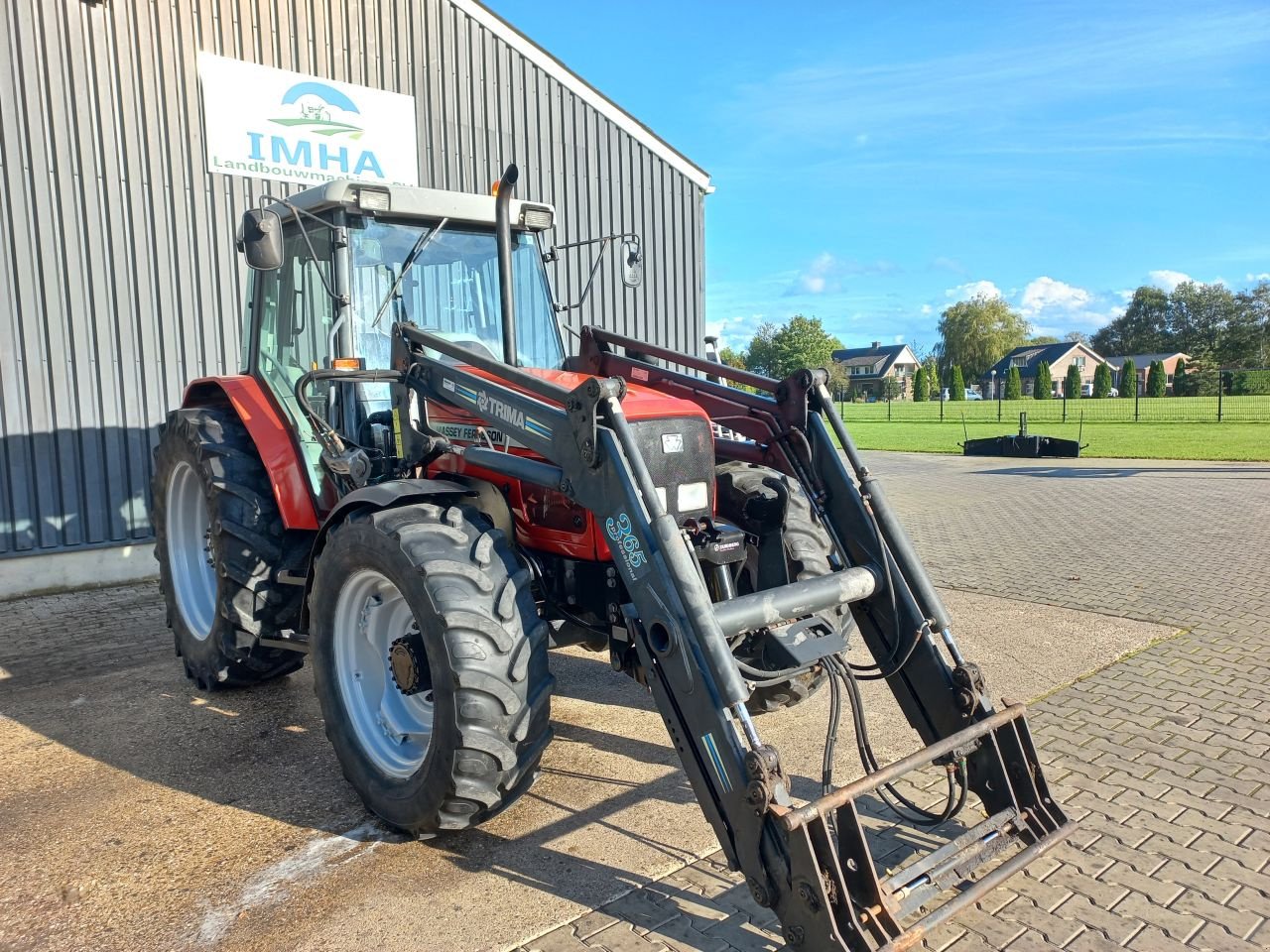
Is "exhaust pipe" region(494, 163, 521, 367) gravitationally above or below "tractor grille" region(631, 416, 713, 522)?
above

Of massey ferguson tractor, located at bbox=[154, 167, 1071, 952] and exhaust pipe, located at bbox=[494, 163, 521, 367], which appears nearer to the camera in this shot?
massey ferguson tractor, located at bbox=[154, 167, 1071, 952]

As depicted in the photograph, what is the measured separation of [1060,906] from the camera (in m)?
2.99

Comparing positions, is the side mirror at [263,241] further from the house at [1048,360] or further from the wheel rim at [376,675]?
the house at [1048,360]

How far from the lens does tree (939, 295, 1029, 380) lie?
87125 mm

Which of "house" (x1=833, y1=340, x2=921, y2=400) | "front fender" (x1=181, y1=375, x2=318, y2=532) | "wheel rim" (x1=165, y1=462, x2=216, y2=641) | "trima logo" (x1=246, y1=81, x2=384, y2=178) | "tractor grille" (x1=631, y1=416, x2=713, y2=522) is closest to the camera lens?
"tractor grille" (x1=631, y1=416, x2=713, y2=522)

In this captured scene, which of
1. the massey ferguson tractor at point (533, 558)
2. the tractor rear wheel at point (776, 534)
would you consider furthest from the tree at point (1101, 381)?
the massey ferguson tractor at point (533, 558)

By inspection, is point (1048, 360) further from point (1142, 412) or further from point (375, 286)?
point (375, 286)

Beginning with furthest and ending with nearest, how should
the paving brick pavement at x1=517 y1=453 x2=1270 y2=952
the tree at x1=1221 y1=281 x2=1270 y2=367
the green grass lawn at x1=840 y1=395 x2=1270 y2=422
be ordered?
1. the tree at x1=1221 y1=281 x2=1270 y2=367
2. the green grass lawn at x1=840 y1=395 x2=1270 y2=422
3. the paving brick pavement at x1=517 y1=453 x2=1270 y2=952

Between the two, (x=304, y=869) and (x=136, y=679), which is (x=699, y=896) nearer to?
(x=304, y=869)

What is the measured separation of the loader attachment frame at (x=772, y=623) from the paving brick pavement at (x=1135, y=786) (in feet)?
0.84

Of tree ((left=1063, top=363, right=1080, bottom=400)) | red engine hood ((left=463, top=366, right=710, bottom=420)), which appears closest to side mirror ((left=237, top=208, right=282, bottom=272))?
red engine hood ((left=463, top=366, right=710, bottom=420))

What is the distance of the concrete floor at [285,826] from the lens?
2.95 m

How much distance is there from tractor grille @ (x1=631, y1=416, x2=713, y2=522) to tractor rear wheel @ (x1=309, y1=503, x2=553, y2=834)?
0.66 meters

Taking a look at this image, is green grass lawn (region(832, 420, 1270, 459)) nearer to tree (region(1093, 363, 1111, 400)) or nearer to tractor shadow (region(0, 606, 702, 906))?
tractor shadow (region(0, 606, 702, 906))
